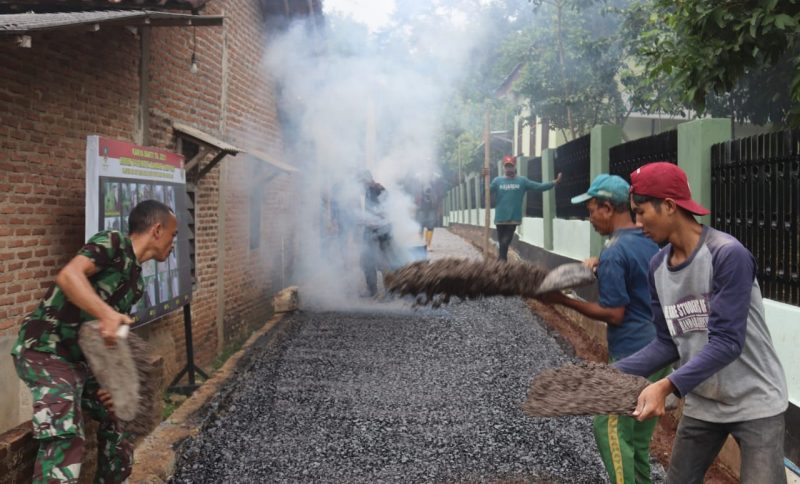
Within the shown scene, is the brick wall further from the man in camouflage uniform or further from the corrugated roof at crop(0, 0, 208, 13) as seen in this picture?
the man in camouflage uniform

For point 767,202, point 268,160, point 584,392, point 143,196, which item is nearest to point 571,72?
point 268,160

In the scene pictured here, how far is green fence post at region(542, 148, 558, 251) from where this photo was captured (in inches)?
501

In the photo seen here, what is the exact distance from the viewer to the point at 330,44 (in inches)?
572

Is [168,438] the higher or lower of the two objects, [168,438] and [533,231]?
the lower

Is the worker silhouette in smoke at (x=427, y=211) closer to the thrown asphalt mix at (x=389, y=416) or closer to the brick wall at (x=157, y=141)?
the brick wall at (x=157, y=141)

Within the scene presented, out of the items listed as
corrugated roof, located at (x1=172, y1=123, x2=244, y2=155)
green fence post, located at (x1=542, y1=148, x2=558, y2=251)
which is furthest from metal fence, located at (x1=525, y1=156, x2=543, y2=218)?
corrugated roof, located at (x1=172, y1=123, x2=244, y2=155)

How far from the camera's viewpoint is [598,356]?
26.5 feet

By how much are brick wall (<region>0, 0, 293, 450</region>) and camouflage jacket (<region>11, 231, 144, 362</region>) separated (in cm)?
142

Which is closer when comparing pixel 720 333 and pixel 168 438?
pixel 720 333

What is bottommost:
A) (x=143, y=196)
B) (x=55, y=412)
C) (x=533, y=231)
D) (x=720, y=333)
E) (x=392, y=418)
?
(x=392, y=418)

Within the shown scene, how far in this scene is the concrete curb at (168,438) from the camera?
4426 millimetres

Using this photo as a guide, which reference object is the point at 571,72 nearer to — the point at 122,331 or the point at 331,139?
the point at 331,139

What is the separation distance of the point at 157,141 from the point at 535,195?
9.16 m

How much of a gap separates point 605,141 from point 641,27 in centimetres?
692
